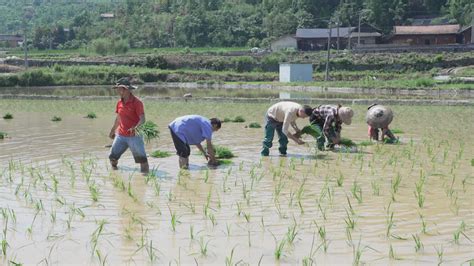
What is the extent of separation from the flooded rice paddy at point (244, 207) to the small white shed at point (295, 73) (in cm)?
3121

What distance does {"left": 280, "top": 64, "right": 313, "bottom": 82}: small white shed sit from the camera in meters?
43.2

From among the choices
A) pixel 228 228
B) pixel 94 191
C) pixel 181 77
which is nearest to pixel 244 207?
pixel 228 228

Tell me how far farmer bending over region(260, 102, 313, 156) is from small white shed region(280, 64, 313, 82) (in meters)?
32.7

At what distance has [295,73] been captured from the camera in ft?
142

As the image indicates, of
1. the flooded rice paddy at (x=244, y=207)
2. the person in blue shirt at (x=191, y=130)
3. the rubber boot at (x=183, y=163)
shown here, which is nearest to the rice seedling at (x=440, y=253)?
the flooded rice paddy at (x=244, y=207)

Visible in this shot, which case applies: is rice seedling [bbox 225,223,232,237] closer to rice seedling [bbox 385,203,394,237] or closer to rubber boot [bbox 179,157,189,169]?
rice seedling [bbox 385,203,394,237]

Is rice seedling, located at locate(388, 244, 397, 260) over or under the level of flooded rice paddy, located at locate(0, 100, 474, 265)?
over

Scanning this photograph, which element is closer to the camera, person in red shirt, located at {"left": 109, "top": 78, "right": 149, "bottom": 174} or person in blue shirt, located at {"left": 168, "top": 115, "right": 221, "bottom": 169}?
person in red shirt, located at {"left": 109, "top": 78, "right": 149, "bottom": 174}

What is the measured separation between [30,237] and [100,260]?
925 mm

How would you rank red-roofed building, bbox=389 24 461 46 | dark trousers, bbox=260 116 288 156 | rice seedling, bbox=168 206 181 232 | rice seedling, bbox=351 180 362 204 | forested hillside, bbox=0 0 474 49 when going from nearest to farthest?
1. rice seedling, bbox=168 206 181 232
2. rice seedling, bbox=351 180 362 204
3. dark trousers, bbox=260 116 288 156
4. red-roofed building, bbox=389 24 461 46
5. forested hillside, bbox=0 0 474 49

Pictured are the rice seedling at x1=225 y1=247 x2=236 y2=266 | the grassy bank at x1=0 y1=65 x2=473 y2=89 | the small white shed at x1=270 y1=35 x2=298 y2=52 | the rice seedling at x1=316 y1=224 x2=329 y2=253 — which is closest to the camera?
the rice seedling at x1=225 y1=247 x2=236 y2=266

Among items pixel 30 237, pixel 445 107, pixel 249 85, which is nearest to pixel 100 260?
pixel 30 237

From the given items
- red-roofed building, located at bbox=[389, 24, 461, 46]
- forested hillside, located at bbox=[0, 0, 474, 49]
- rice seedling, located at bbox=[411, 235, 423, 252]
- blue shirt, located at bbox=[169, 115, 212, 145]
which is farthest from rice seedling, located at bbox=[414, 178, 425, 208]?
forested hillside, located at bbox=[0, 0, 474, 49]

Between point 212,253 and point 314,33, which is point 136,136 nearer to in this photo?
point 212,253
